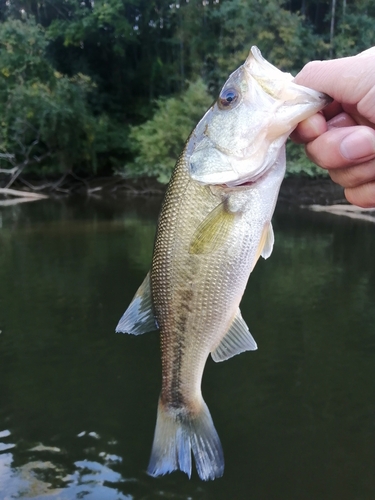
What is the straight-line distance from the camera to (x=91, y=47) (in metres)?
32.3

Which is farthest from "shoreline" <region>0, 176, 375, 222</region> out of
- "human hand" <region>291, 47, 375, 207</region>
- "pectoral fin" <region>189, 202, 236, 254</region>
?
"pectoral fin" <region>189, 202, 236, 254</region>

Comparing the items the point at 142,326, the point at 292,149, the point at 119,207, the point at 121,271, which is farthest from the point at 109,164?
the point at 142,326

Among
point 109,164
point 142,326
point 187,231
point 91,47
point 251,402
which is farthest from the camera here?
point 91,47

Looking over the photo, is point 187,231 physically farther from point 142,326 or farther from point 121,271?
point 121,271

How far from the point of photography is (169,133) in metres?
25.2

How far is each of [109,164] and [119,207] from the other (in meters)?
7.90

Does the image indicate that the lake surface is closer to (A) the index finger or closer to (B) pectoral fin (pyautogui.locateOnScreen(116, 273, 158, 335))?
(B) pectoral fin (pyautogui.locateOnScreen(116, 273, 158, 335))

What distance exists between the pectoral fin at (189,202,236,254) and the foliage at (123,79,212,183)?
22579 millimetres

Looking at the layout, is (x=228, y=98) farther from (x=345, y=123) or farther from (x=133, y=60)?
(x=133, y=60)

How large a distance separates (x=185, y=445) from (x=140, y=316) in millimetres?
630

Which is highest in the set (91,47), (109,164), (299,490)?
(91,47)

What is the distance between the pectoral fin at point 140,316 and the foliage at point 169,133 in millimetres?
22385

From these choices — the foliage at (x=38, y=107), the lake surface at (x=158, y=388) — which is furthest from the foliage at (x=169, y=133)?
the lake surface at (x=158, y=388)

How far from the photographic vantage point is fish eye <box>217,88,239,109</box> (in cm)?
201
